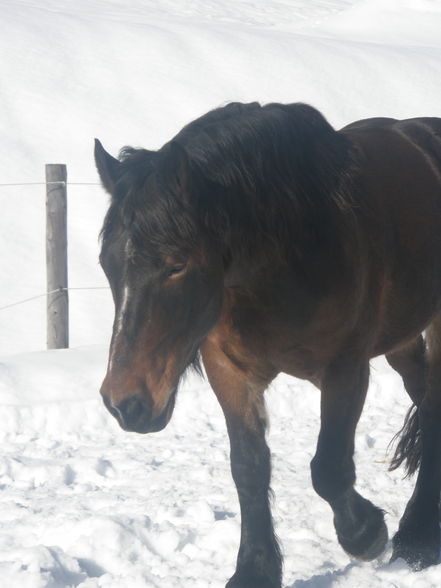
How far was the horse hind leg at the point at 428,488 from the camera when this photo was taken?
10.8ft

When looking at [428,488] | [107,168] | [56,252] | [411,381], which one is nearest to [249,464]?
[428,488]

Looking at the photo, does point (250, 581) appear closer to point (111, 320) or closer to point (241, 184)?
point (241, 184)

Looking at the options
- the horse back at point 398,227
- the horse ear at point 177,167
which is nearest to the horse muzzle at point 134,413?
the horse ear at point 177,167

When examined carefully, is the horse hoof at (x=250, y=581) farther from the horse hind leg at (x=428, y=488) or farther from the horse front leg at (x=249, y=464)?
the horse hind leg at (x=428, y=488)

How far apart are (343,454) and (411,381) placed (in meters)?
1.17

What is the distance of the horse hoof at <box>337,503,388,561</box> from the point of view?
10.4ft

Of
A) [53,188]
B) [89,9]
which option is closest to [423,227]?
[53,188]

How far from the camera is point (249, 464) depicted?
313 centimetres

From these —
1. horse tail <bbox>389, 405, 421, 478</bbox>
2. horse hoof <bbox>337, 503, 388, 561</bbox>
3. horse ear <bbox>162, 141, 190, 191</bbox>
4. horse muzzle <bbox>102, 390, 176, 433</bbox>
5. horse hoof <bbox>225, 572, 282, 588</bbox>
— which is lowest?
horse hoof <bbox>225, 572, 282, 588</bbox>

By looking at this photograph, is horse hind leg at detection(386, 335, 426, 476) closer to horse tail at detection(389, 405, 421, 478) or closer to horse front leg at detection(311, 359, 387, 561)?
horse tail at detection(389, 405, 421, 478)

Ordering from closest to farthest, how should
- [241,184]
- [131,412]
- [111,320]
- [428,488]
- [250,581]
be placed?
[131,412] < [241,184] < [250,581] < [428,488] < [111,320]

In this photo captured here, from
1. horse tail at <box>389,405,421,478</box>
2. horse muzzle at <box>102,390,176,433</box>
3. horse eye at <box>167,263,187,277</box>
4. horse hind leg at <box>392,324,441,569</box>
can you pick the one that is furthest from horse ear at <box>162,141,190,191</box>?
horse tail at <box>389,405,421,478</box>

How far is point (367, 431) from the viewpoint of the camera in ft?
16.6

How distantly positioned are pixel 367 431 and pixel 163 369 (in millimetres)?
2814
